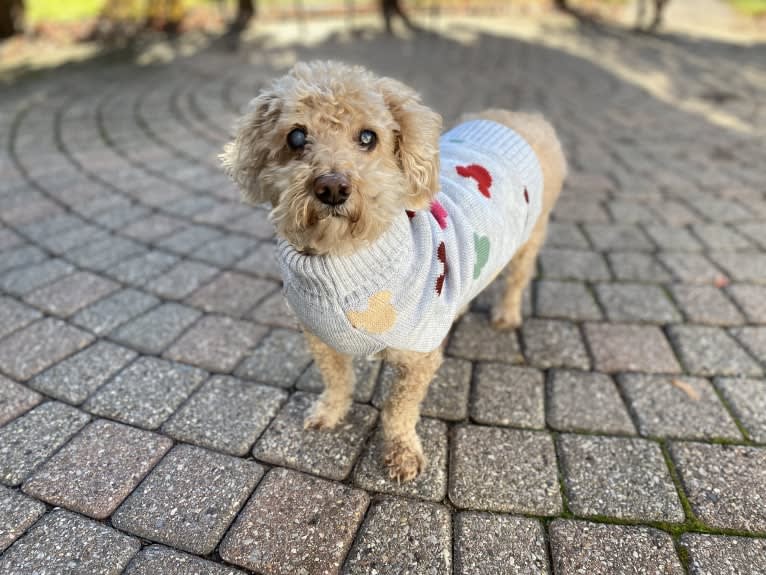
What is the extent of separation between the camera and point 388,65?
30.7ft

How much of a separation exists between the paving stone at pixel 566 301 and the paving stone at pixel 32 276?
11.0 feet

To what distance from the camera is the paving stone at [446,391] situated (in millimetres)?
2812

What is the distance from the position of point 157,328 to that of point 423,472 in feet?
6.24

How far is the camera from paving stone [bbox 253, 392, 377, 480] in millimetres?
2518

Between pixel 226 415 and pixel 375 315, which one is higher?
pixel 375 315

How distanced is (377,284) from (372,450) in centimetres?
95

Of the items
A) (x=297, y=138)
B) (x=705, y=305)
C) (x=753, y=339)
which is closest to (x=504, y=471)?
(x=297, y=138)

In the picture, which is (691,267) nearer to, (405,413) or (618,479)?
(618,479)

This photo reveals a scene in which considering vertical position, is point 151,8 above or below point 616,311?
above

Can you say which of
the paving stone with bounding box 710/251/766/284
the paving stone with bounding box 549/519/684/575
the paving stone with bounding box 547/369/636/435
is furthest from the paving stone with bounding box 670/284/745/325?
the paving stone with bounding box 549/519/684/575

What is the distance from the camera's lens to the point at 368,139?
215cm

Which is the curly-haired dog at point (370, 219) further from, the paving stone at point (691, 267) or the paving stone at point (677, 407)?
the paving stone at point (691, 267)

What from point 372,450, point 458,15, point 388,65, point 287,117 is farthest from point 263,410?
point 458,15

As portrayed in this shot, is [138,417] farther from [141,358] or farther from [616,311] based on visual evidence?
[616,311]
